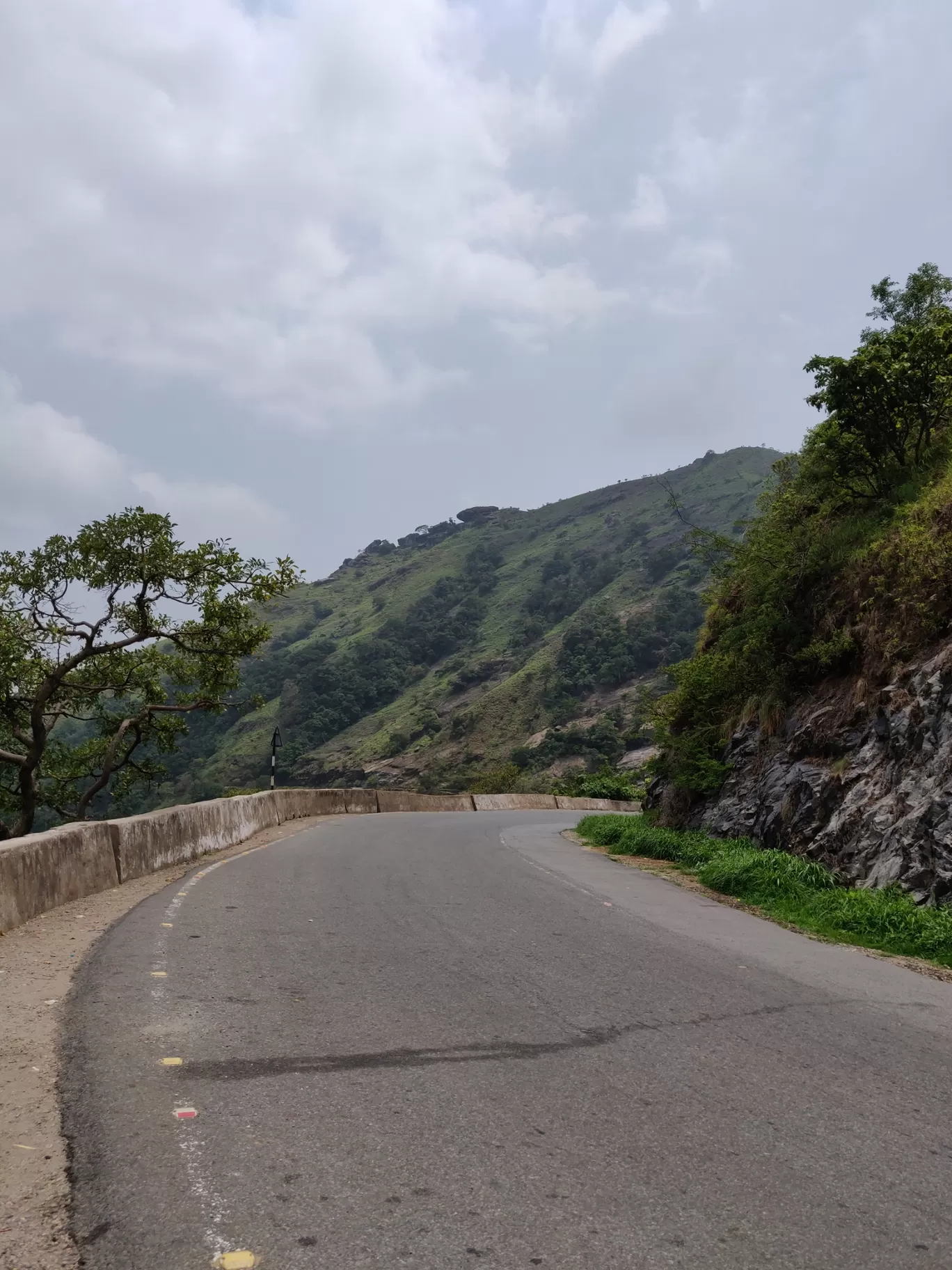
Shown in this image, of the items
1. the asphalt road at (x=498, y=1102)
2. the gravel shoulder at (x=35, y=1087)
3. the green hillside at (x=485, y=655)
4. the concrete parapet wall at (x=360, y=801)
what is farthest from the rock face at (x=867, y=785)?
the green hillside at (x=485, y=655)

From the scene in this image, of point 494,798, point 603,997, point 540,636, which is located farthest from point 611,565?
point 603,997

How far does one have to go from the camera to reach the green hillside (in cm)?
9506

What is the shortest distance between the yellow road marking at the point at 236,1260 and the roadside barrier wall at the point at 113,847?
644 cm

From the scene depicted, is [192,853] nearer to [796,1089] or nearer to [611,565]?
[796,1089]

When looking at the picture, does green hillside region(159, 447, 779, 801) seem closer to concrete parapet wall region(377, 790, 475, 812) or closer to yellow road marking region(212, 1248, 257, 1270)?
concrete parapet wall region(377, 790, 475, 812)

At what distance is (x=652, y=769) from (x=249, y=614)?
1025 cm

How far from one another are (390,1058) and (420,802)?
113ft

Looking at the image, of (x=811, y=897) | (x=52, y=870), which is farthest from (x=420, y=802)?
(x=52, y=870)

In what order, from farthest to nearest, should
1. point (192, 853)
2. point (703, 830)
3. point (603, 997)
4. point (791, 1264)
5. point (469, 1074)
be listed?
1. point (703, 830)
2. point (192, 853)
3. point (603, 997)
4. point (469, 1074)
5. point (791, 1264)

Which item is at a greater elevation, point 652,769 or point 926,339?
point 926,339

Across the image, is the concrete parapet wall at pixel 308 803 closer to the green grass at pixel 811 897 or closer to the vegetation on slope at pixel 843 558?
the vegetation on slope at pixel 843 558

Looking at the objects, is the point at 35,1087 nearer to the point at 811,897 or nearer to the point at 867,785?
the point at 811,897

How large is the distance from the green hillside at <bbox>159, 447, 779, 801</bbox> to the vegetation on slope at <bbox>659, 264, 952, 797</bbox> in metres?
44.4

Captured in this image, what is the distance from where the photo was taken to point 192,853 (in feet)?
51.1
